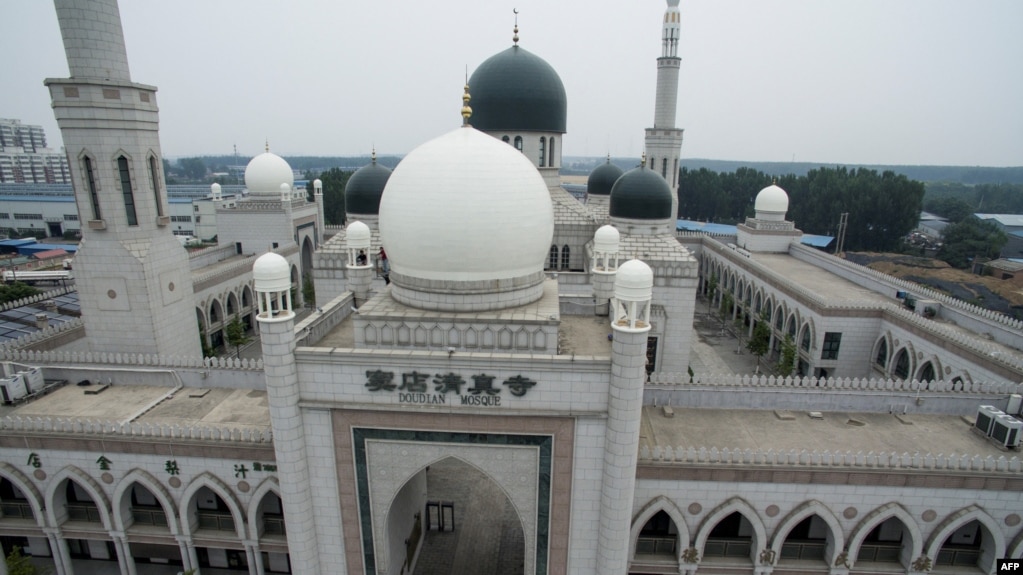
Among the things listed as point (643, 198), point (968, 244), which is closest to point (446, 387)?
point (643, 198)

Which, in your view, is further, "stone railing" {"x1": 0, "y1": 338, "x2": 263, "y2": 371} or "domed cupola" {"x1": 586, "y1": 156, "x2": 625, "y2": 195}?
"domed cupola" {"x1": 586, "y1": 156, "x2": 625, "y2": 195}

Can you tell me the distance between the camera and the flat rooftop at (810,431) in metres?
14.9

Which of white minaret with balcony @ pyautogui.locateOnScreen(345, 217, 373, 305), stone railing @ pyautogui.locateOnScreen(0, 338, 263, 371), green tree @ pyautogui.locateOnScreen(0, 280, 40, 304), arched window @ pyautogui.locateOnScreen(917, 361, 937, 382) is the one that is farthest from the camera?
green tree @ pyautogui.locateOnScreen(0, 280, 40, 304)

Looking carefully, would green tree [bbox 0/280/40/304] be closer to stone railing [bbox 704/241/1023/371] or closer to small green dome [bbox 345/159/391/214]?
small green dome [bbox 345/159/391/214]

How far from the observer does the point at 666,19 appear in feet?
125

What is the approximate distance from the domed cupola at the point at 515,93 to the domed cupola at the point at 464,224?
46.2ft

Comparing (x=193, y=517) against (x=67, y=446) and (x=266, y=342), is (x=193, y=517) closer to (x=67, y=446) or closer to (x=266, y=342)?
(x=67, y=446)

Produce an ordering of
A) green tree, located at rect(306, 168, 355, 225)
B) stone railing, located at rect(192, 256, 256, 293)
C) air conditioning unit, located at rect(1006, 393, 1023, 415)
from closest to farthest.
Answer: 1. air conditioning unit, located at rect(1006, 393, 1023, 415)
2. stone railing, located at rect(192, 256, 256, 293)
3. green tree, located at rect(306, 168, 355, 225)

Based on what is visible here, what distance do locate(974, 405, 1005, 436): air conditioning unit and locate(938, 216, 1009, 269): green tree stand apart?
4904cm

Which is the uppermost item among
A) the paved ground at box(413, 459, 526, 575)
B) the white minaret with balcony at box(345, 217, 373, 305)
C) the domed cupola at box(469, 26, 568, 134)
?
the domed cupola at box(469, 26, 568, 134)

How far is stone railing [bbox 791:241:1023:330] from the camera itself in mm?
23453

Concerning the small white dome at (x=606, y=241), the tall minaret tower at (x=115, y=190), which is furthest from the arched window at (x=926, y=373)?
the tall minaret tower at (x=115, y=190)

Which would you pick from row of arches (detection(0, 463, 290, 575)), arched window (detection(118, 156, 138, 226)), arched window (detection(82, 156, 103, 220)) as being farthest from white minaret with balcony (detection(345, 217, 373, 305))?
arched window (detection(82, 156, 103, 220))

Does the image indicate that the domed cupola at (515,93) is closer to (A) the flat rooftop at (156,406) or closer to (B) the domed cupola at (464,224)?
(B) the domed cupola at (464,224)
